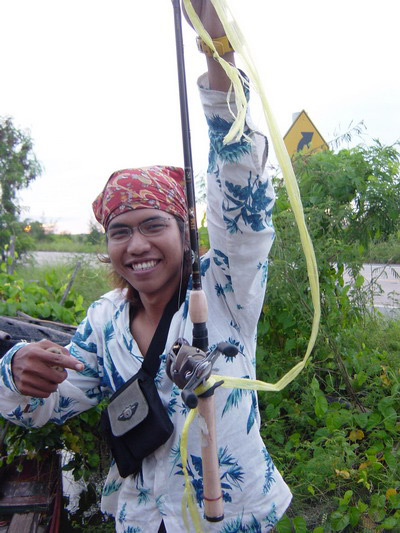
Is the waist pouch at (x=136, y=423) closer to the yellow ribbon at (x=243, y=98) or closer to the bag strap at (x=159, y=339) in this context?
the bag strap at (x=159, y=339)

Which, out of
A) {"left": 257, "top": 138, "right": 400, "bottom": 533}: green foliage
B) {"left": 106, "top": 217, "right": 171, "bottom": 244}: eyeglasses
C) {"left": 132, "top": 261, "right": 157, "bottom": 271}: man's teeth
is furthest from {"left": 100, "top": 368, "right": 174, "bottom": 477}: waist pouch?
{"left": 257, "top": 138, "right": 400, "bottom": 533}: green foliage

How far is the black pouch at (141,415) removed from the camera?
157 centimetres

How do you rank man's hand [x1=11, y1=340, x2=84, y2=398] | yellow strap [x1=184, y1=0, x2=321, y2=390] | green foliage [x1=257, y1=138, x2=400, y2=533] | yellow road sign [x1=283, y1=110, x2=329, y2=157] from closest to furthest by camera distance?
yellow strap [x1=184, y1=0, x2=321, y2=390] → man's hand [x1=11, y1=340, x2=84, y2=398] → green foliage [x1=257, y1=138, x2=400, y2=533] → yellow road sign [x1=283, y1=110, x2=329, y2=157]

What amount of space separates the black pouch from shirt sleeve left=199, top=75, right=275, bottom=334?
289 mm

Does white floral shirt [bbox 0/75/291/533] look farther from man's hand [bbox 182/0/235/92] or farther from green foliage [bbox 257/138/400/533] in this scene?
green foliage [bbox 257/138/400/533]

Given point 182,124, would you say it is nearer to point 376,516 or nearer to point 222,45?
point 222,45

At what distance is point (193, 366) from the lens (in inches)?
49.9

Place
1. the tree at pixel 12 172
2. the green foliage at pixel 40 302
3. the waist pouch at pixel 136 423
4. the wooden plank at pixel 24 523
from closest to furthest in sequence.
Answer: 1. the waist pouch at pixel 136 423
2. the wooden plank at pixel 24 523
3. the green foliage at pixel 40 302
4. the tree at pixel 12 172

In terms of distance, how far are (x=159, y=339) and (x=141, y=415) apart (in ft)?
0.81

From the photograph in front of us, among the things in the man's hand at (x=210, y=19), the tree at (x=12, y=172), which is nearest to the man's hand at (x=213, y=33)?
the man's hand at (x=210, y=19)

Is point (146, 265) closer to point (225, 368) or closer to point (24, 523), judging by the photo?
point (225, 368)

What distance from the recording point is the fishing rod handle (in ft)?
4.22

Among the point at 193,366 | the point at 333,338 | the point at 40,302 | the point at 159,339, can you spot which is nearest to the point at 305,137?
the point at 333,338

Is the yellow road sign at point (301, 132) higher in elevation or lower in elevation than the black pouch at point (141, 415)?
higher
